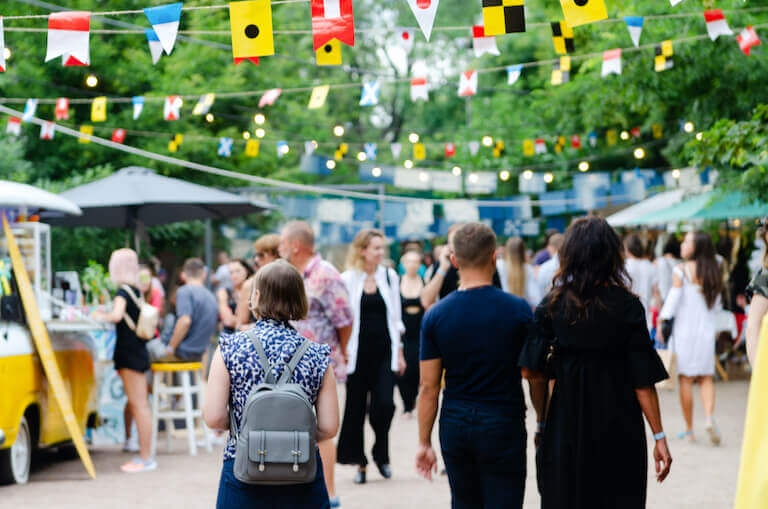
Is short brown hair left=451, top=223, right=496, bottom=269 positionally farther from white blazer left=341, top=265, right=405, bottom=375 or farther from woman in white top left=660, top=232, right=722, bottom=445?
woman in white top left=660, top=232, right=722, bottom=445

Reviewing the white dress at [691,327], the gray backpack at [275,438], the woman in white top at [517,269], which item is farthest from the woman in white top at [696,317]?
the gray backpack at [275,438]

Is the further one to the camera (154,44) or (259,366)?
(154,44)

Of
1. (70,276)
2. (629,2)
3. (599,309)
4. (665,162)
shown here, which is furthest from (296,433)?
(665,162)

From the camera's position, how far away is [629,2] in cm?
1488

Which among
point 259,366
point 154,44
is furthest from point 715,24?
point 259,366

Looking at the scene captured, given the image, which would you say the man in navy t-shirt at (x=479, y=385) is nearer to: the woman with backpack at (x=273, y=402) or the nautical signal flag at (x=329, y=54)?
the woman with backpack at (x=273, y=402)

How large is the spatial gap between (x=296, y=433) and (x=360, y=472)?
4563 millimetres

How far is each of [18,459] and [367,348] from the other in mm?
3065

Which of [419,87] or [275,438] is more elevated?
[419,87]

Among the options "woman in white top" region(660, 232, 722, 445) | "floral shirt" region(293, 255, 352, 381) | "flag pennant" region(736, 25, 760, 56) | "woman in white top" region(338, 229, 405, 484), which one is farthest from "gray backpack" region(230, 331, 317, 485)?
"flag pennant" region(736, 25, 760, 56)

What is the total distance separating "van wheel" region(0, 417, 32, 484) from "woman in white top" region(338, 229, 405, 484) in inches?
105

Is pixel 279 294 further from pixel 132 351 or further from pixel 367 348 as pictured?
pixel 132 351

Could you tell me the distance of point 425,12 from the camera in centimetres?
682

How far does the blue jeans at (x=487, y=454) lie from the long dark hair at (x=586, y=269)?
590 millimetres
